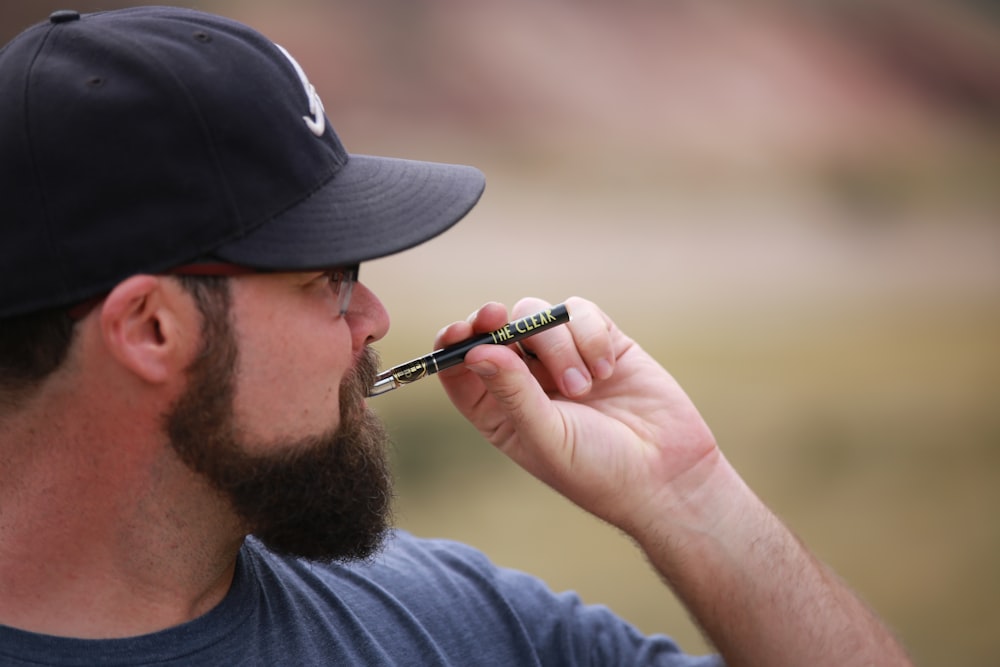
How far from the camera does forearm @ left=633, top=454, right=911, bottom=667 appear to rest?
5.27 feet

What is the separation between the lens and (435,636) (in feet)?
5.14

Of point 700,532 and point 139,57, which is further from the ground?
point 139,57

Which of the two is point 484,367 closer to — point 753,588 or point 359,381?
point 359,381

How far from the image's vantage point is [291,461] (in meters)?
1.37

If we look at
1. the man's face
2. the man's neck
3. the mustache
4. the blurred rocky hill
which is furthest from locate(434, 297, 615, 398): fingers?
the blurred rocky hill

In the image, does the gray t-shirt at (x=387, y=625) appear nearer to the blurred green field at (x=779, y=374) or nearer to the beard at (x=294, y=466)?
the beard at (x=294, y=466)

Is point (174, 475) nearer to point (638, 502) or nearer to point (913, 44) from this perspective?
point (638, 502)

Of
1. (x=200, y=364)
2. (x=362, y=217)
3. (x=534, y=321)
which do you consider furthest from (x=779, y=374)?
(x=200, y=364)

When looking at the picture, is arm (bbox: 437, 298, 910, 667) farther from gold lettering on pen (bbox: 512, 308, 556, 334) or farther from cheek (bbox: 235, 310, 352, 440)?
cheek (bbox: 235, 310, 352, 440)

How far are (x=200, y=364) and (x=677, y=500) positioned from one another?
845 millimetres

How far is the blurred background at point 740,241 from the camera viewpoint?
4199mm

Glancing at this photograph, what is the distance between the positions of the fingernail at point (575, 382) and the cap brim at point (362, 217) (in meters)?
0.38

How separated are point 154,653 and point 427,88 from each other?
3525 millimetres

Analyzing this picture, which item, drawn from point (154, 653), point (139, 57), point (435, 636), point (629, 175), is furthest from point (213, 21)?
point (629, 175)
